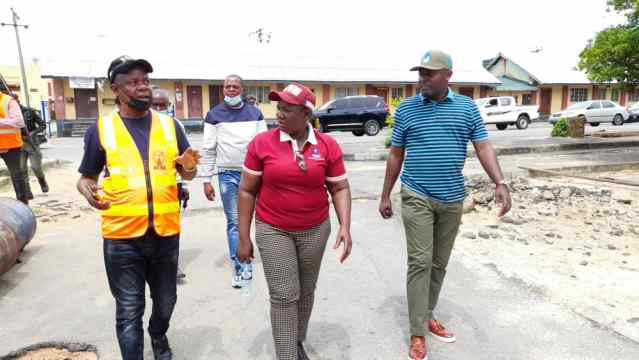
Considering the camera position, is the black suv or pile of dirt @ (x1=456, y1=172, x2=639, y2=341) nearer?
pile of dirt @ (x1=456, y1=172, x2=639, y2=341)

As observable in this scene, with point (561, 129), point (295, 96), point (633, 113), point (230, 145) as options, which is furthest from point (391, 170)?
point (633, 113)

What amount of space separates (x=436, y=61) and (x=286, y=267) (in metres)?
1.57

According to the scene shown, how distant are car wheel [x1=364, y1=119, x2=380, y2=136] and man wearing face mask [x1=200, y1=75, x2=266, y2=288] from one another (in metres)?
18.3

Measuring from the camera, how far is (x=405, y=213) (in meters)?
3.31

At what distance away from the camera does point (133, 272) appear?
277cm

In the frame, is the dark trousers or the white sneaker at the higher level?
the dark trousers

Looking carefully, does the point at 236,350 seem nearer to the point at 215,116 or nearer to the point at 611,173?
the point at 215,116

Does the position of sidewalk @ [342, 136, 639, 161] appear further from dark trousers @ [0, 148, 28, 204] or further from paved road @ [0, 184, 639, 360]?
dark trousers @ [0, 148, 28, 204]

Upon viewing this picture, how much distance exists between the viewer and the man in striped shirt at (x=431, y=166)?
3193 millimetres

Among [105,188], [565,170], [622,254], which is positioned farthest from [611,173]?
[105,188]

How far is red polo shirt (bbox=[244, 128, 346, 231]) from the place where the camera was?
9.02ft

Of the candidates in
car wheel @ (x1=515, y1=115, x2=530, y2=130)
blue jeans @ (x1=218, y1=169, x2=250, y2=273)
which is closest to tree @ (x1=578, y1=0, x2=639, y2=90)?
blue jeans @ (x1=218, y1=169, x2=250, y2=273)

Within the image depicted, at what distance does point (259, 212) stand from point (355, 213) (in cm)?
453

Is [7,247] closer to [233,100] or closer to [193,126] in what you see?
[233,100]
